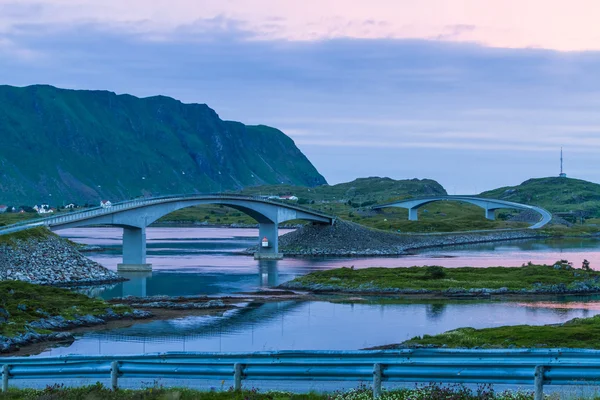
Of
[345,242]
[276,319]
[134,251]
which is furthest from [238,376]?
[345,242]

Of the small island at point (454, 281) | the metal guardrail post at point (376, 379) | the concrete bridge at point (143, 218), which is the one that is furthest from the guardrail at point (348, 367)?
the concrete bridge at point (143, 218)

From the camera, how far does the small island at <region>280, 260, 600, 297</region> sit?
7412 centimetres

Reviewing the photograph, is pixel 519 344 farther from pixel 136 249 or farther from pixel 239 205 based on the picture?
pixel 239 205

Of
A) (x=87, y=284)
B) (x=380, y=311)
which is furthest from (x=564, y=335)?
(x=87, y=284)

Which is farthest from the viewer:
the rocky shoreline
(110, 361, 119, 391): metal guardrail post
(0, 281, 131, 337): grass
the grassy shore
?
the grassy shore

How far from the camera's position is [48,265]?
8175cm

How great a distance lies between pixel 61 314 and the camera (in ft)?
175

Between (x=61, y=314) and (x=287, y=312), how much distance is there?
1629 cm

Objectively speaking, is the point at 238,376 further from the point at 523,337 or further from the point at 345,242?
the point at 345,242

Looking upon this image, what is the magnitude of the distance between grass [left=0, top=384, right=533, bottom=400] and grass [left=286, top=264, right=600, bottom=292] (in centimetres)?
5829

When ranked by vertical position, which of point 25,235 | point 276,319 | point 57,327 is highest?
point 25,235

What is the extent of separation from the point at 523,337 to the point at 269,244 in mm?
88169

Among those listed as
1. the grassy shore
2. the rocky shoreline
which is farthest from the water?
the rocky shoreline

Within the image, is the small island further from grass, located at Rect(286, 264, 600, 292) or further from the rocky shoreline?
the rocky shoreline
